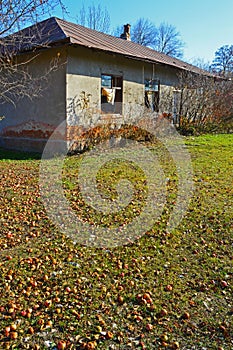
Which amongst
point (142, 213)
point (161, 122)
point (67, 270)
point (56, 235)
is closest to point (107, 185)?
point (142, 213)

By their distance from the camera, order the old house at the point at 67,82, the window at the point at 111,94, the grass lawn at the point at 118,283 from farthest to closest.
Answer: the window at the point at 111,94 < the old house at the point at 67,82 < the grass lawn at the point at 118,283

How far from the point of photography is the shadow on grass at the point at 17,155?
8953 millimetres

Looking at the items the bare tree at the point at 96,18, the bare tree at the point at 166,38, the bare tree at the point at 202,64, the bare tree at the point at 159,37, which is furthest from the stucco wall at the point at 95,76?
the bare tree at the point at 166,38

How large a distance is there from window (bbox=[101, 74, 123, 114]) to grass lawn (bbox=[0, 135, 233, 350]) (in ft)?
20.1

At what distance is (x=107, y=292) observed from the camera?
2.74 metres

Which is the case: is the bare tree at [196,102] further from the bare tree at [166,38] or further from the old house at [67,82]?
the bare tree at [166,38]

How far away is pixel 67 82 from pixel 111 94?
6.99 ft

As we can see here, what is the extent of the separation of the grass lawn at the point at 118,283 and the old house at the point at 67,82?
4.91m

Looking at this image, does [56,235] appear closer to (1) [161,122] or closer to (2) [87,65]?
(2) [87,65]

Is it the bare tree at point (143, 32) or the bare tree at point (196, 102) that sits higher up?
the bare tree at point (143, 32)

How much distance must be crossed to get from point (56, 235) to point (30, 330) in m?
1.67

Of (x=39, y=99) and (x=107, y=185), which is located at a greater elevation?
(x=39, y=99)

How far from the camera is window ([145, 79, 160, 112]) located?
12.4 metres

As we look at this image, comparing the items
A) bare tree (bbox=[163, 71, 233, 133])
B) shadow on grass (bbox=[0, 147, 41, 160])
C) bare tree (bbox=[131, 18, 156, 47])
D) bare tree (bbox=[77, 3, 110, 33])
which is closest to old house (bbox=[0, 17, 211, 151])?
shadow on grass (bbox=[0, 147, 41, 160])
